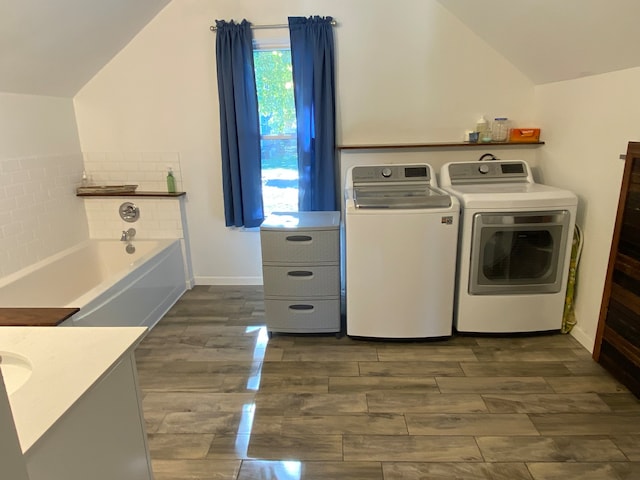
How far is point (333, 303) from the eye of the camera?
273 cm

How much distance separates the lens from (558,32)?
2.33 metres

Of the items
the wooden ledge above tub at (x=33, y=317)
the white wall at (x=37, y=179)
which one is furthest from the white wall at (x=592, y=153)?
the white wall at (x=37, y=179)

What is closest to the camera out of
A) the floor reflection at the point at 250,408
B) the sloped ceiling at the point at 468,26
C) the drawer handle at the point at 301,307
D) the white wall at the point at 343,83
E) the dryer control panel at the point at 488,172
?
the floor reflection at the point at 250,408

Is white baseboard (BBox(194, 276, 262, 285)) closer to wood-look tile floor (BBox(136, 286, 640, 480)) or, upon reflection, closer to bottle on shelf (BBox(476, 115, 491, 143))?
wood-look tile floor (BBox(136, 286, 640, 480))

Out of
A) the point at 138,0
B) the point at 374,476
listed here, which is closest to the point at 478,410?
the point at 374,476

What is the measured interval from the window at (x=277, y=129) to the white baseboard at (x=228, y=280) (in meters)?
0.63

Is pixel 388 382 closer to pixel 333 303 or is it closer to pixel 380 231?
pixel 333 303

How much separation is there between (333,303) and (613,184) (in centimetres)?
172

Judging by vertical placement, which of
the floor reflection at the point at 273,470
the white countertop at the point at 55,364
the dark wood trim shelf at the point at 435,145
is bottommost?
the floor reflection at the point at 273,470

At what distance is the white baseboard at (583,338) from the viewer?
8.31 ft

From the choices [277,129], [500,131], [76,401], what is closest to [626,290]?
[500,131]

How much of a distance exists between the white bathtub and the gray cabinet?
882 mm

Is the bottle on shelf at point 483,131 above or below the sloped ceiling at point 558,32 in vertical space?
below

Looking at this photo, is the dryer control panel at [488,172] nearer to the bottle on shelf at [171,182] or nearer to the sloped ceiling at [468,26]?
the sloped ceiling at [468,26]
